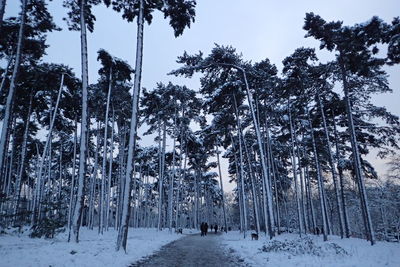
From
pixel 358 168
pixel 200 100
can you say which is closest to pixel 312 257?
pixel 358 168

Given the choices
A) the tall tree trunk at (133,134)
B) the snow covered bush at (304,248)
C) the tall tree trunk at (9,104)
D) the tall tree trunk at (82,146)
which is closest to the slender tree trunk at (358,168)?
the snow covered bush at (304,248)

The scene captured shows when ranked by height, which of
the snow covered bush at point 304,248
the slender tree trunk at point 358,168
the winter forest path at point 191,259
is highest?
the slender tree trunk at point 358,168

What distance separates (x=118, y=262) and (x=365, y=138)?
21.8 m

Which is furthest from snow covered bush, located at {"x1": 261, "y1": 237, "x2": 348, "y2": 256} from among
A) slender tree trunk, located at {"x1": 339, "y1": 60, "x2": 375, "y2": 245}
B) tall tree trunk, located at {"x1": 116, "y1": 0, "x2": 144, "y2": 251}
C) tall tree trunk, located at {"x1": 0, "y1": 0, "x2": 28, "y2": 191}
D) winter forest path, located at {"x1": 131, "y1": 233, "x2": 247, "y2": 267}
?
tall tree trunk, located at {"x1": 0, "y1": 0, "x2": 28, "y2": 191}

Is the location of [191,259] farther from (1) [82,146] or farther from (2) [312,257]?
(1) [82,146]

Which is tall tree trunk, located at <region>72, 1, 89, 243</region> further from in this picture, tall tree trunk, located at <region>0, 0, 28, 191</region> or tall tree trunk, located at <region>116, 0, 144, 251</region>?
tall tree trunk, located at <region>0, 0, 28, 191</region>

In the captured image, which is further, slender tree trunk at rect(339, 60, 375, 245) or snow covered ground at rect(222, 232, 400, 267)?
slender tree trunk at rect(339, 60, 375, 245)

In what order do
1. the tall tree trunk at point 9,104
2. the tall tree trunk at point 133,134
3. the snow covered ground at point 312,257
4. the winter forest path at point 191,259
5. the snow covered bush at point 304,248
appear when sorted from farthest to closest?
the tall tree trunk at point 133,134, the tall tree trunk at point 9,104, the snow covered bush at point 304,248, the winter forest path at point 191,259, the snow covered ground at point 312,257

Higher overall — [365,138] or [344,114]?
[344,114]

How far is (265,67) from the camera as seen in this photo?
67.6 feet

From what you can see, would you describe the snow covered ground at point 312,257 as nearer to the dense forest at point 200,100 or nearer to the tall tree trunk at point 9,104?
the dense forest at point 200,100

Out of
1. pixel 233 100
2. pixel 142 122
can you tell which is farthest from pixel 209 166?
pixel 233 100

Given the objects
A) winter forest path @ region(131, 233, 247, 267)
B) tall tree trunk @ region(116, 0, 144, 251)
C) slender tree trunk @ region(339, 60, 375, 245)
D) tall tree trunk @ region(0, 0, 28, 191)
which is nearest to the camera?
winter forest path @ region(131, 233, 247, 267)

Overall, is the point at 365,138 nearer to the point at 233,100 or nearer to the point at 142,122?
the point at 233,100
